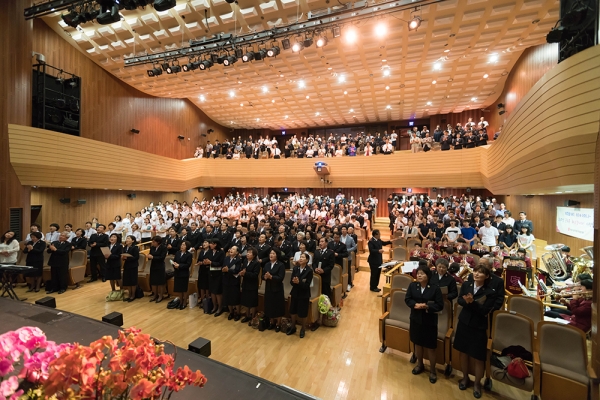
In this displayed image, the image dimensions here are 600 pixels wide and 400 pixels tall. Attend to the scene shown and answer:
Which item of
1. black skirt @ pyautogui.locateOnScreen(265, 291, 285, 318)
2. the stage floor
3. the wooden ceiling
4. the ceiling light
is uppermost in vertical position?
the wooden ceiling

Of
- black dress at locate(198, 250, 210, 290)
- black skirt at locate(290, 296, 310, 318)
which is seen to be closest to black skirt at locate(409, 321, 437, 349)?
black skirt at locate(290, 296, 310, 318)

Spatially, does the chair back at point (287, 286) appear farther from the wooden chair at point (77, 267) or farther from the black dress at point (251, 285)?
the wooden chair at point (77, 267)

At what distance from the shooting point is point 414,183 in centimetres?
1313

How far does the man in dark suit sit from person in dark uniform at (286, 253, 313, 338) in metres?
5.47

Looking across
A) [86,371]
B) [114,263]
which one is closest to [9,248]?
[114,263]

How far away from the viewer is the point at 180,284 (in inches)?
219

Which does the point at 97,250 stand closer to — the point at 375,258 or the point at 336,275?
the point at 336,275

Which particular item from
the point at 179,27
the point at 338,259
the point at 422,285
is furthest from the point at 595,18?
the point at 179,27

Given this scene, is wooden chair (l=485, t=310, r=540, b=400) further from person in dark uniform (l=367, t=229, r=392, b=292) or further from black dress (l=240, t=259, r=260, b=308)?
black dress (l=240, t=259, r=260, b=308)

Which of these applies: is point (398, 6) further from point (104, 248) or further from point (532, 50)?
point (104, 248)

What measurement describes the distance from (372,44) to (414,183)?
22.5 ft

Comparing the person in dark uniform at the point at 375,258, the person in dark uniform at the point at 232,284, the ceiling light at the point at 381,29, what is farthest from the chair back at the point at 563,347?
the ceiling light at the point at 381,29

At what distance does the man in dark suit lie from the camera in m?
7.03

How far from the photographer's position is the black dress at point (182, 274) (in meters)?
5.54
